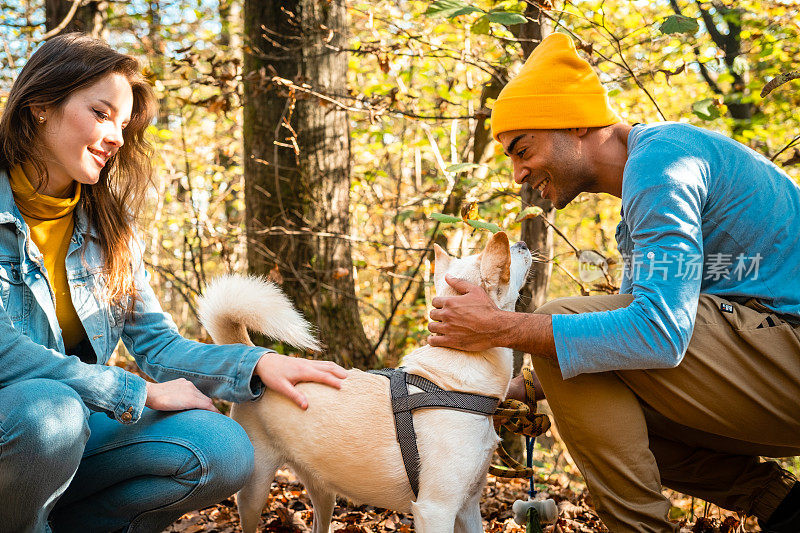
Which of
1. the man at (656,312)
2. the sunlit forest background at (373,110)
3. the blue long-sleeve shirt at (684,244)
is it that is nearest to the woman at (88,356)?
the sunlit forest background at (373,110)

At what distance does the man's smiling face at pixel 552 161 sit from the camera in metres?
2.54

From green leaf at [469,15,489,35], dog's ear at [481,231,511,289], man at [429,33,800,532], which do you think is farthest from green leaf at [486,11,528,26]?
dog's ear at [481,231,511,289]

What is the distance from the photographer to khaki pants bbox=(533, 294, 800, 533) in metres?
2.20

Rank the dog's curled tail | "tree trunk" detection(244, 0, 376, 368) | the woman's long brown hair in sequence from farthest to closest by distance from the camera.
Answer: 1. "tree trunk" detection(244, 0, 376, 368)
2. the dog's curled tail
3. the woman's long brown hair

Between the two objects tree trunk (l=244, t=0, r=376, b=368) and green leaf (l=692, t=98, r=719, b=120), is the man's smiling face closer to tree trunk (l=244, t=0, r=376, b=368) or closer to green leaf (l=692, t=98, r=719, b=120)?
green leaf (l=692, t=98, r=719, b=120)

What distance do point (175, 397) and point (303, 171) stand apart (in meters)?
2.29

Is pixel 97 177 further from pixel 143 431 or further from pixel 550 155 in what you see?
pixel 550 155

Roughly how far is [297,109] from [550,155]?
2.27 m

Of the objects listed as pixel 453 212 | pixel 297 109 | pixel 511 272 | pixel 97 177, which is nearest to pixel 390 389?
pixel 511 272

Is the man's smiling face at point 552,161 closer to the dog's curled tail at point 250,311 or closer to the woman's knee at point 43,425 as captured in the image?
the dog's curled tail at point 250,311

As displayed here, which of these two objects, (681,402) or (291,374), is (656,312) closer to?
(681,402)

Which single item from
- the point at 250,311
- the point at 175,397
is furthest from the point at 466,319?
the point at 175,397

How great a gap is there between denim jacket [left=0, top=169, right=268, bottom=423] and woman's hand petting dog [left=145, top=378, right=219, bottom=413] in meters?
0.07

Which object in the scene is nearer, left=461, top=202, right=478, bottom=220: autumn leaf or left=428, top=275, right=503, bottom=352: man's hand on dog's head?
left=428, top=275, right=503, bottom=352: man's hand on dog's head
